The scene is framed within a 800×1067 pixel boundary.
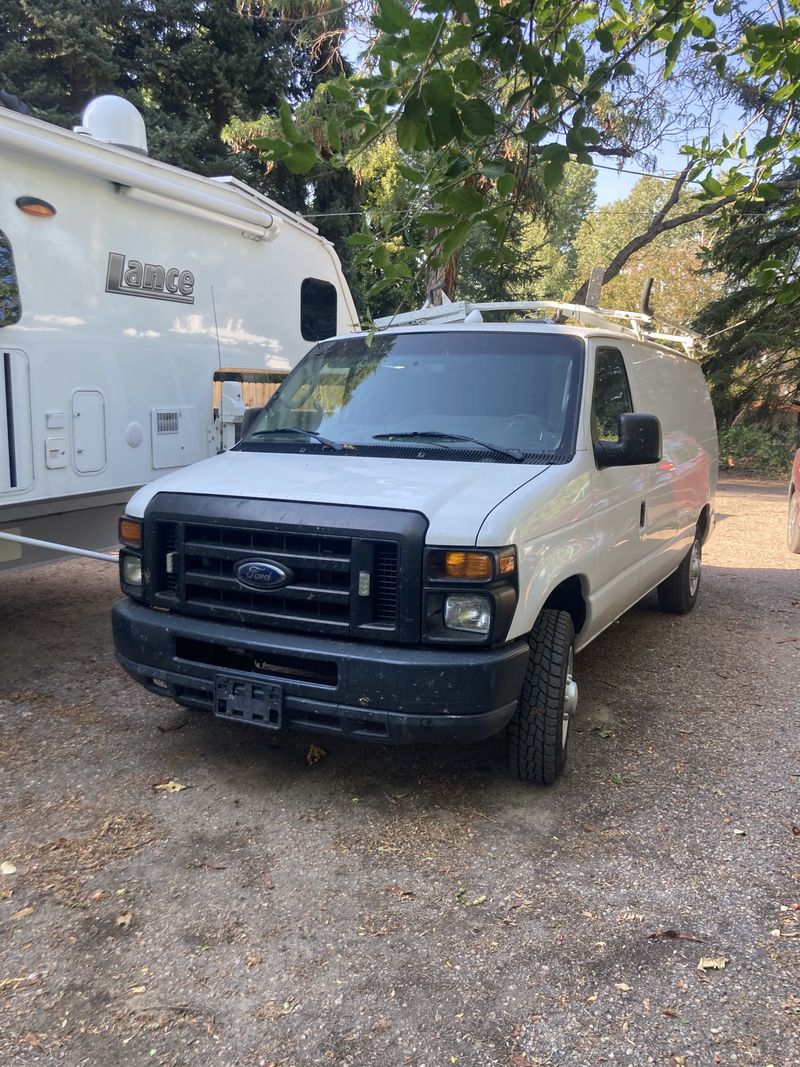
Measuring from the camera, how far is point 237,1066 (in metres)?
2.34

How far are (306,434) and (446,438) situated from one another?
816 mm

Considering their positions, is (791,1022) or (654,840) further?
(654,840)

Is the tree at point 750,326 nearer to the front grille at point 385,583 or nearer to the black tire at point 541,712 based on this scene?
the black tire at point 541,712

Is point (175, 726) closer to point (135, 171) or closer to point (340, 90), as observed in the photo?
point (340, 90)

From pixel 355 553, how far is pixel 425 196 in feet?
4.83

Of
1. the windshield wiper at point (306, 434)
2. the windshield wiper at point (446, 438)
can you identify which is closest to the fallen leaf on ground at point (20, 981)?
the windshield wiper at point (306, 434)

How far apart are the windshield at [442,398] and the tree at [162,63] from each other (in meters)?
13.0

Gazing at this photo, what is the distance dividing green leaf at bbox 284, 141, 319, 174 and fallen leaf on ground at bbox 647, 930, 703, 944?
2.76 metres

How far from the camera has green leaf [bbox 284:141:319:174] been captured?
2.73 meters

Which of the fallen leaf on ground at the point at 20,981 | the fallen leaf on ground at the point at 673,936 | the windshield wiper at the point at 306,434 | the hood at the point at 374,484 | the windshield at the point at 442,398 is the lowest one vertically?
the fallen leaf on ground at the point at 20,981

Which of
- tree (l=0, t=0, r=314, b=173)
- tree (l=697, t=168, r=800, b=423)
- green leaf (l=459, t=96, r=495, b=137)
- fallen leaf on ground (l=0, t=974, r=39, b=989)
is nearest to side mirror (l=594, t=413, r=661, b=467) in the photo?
green leaf (l=459, t=96, r=495, b=137)

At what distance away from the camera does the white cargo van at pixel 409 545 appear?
11.2ft

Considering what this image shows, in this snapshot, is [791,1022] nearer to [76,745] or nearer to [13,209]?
[76,745]

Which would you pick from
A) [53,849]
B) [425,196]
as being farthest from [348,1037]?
[425,196]
